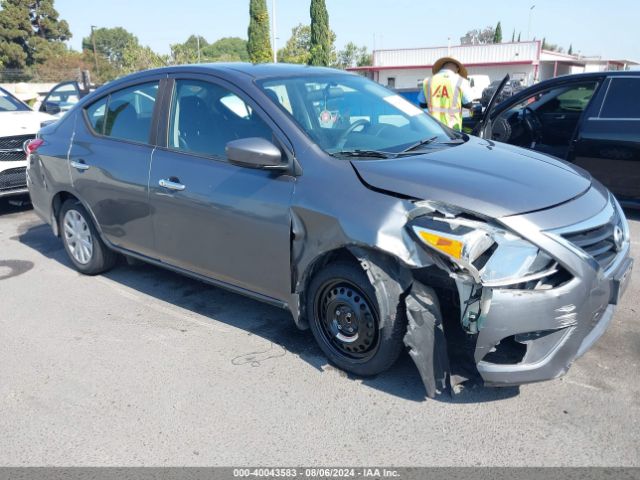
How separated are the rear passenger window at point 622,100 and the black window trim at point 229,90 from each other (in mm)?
4454

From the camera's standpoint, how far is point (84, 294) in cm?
479

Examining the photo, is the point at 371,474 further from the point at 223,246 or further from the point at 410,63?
the point at 410,63

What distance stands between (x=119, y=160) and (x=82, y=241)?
1.09 metres

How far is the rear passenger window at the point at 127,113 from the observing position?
4.29 metres

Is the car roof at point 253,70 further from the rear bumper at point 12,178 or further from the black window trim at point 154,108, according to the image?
the rear bumper at point 12,178

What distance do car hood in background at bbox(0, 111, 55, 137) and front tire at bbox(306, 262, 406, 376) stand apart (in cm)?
573

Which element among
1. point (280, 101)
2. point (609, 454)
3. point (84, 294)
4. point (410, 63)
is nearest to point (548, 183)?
point (609, 454)

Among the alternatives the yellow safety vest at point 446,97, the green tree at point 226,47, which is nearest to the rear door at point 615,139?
the yellow safety vest at point 446,97

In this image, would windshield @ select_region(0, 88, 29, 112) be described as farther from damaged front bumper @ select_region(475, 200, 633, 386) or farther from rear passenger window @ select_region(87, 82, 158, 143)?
damaged front bumper @ select_region(475, 200, 633, 386)

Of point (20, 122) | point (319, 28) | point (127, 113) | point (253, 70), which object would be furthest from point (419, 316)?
point (319, 28)

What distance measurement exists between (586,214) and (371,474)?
66.1 inches

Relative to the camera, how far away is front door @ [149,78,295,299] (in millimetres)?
3432

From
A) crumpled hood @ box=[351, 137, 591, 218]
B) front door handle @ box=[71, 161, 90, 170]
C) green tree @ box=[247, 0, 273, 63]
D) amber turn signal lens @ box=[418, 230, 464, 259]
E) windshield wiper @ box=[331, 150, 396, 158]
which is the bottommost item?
amber turn signal lens @ box=[418, 230, 464, 259]

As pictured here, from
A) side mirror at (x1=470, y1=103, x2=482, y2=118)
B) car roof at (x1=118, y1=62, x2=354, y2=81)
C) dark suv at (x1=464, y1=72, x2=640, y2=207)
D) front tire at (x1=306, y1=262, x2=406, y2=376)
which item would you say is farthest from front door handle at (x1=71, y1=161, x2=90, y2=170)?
side mirror at (x1=470, y1=103, x2=482, y2=118)
